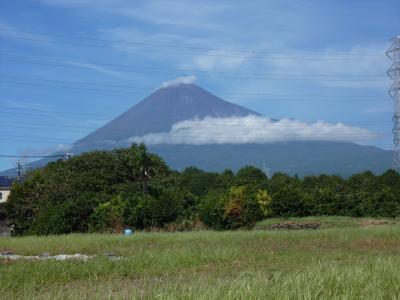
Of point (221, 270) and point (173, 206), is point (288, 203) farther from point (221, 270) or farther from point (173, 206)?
point (221, 270)

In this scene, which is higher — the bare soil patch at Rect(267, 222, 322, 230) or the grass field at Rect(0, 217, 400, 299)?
the grass field at Rect(0, 217, 400, 299)

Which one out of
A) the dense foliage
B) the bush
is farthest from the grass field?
the bush

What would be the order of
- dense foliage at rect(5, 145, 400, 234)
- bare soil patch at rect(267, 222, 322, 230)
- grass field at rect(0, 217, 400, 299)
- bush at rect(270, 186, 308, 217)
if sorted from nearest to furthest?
1. grass field at rect(0, 217, 400, 299)
2. bare soil patch at rect(267, 222, 322, 230)
3. dense foliage at rect(5, 145, 400, 234)
4. bush at rect(270, 186, 308, 217)

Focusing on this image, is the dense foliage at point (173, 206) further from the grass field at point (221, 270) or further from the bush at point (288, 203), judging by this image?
the grass field at point (221, 270)

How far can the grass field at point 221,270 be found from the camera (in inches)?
221

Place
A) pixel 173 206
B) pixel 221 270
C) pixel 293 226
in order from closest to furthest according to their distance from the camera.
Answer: pixel 221 270 → pixel 293 226 → pixel 173 206

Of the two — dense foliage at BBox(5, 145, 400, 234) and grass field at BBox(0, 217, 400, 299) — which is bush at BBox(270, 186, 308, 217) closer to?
dense foliage at BBox(5, 145, 400, 234)

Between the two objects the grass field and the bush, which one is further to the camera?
the bush

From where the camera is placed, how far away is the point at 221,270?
10922 mm

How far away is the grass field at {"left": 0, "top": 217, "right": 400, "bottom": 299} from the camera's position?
18.4 feet

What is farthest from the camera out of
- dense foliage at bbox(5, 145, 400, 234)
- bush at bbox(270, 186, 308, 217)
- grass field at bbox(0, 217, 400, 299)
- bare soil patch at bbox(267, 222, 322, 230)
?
bush at bbox(270, 186, 308, 217)

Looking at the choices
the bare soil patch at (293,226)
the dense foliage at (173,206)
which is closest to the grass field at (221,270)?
the bare soil patch at (293,226)

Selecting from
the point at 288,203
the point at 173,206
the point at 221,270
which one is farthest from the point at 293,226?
the point at 221,270

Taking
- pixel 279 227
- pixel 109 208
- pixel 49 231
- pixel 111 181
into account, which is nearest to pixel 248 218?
pixel 279 227
